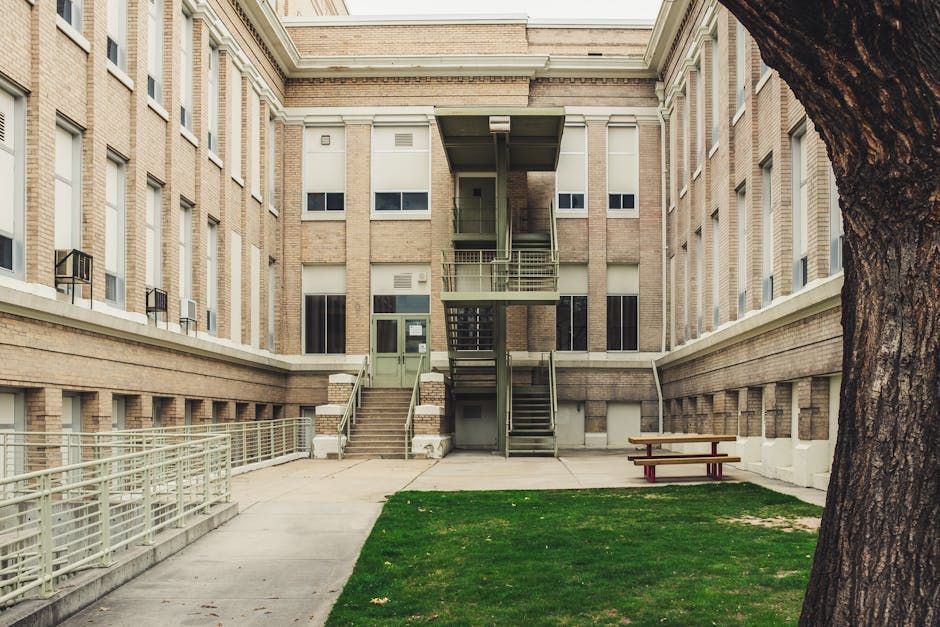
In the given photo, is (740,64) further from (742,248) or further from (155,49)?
(155,49)

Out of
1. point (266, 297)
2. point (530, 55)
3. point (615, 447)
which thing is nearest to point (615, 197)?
point (530, 55)

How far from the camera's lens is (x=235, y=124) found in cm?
2884

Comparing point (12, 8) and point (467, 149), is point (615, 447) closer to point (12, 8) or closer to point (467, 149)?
point (467, 149)

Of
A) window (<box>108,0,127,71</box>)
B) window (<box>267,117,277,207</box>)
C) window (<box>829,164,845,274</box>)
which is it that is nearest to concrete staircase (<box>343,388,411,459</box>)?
window (<box>267,117,277,207</box>)

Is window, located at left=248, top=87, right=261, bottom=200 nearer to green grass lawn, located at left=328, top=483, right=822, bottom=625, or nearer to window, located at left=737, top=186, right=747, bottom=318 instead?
window, located at left=737, top=186, right=747, bottom=318

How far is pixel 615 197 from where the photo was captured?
3450 centimetres

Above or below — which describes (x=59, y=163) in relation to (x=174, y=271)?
above

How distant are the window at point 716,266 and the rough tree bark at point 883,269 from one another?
22.0 metres

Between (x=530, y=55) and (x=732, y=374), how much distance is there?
13.9m

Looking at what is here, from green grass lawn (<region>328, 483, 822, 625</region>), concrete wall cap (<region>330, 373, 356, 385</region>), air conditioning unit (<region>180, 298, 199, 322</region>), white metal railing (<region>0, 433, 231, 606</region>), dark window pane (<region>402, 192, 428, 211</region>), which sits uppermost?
dark window pane (<region>402, 192, 428, 211</region>)

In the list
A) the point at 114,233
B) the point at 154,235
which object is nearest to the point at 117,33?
the point at 114,233

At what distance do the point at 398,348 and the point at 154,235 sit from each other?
39.5 ft

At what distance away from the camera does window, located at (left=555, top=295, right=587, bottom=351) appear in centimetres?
3416

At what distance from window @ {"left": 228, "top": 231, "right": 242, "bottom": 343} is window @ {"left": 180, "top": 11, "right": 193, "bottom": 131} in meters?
3.96
